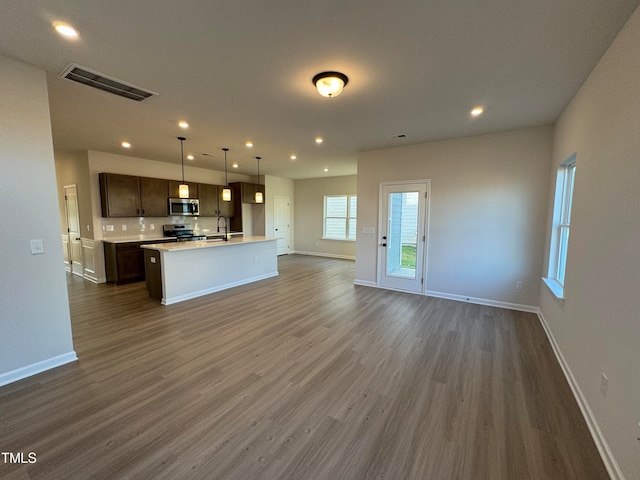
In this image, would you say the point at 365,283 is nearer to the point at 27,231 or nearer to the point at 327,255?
the point at 327,255

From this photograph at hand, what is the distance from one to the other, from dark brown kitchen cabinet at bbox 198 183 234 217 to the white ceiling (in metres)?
3.36

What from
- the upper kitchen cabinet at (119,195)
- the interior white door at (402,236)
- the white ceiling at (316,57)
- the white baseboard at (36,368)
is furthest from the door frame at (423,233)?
the upper kitchen cabinet at (119,195)

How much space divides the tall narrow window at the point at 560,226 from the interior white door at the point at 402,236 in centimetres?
178

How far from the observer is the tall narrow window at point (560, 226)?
10.8ft

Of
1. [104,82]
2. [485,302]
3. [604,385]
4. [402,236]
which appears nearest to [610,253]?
[604,385]

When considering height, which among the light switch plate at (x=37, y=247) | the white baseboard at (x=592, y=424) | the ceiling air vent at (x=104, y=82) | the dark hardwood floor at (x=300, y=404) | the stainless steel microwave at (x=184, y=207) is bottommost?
the dark hardwood floor at (x=300, y=404)

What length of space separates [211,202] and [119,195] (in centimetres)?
221

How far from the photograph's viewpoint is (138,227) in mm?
6328

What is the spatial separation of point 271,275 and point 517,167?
16.7ft

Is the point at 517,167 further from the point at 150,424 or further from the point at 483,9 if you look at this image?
the point at 150,424

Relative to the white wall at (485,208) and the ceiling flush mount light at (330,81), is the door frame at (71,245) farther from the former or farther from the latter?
the white wall at (485,208)

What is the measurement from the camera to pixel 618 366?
163 centimetres

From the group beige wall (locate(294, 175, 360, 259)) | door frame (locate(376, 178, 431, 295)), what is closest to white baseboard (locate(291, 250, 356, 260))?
beige wall (locate(294, 175, 360, 259))

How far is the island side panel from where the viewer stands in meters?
4.42
